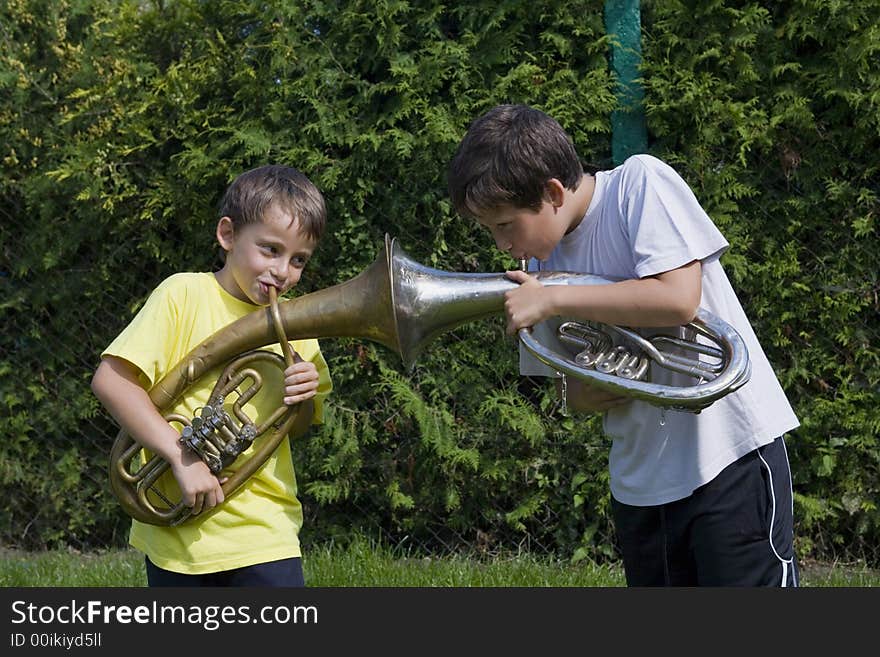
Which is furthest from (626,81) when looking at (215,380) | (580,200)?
(215,380)

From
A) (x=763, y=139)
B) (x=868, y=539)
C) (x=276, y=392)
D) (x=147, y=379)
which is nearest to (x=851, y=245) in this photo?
(x=763, y=139)

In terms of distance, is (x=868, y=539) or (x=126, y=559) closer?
(x=868, y=539)

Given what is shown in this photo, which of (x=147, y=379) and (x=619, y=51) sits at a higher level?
(x=619, y=51)

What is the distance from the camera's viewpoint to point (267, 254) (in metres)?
2.46

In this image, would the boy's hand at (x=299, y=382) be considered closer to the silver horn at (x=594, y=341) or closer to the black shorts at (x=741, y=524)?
the silver horn at (x=594, y=341)

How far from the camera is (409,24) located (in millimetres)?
4293

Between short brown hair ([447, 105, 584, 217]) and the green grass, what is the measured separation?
199 cm

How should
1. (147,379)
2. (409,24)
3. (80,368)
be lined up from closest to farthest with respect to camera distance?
(147,379), (409,24), (80,368)

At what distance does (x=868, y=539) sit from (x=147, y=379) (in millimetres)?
3171

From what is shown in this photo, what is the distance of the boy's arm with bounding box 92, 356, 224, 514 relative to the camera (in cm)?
231

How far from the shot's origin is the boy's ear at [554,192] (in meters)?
2.26

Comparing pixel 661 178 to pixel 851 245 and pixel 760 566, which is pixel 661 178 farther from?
pixel 851 245

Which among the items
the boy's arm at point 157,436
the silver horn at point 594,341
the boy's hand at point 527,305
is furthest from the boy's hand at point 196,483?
the boy's hand at point 527,305

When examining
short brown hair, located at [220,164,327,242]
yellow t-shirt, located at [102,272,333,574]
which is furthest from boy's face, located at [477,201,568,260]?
yellow t-shirt, located at [102,272,333,574]
